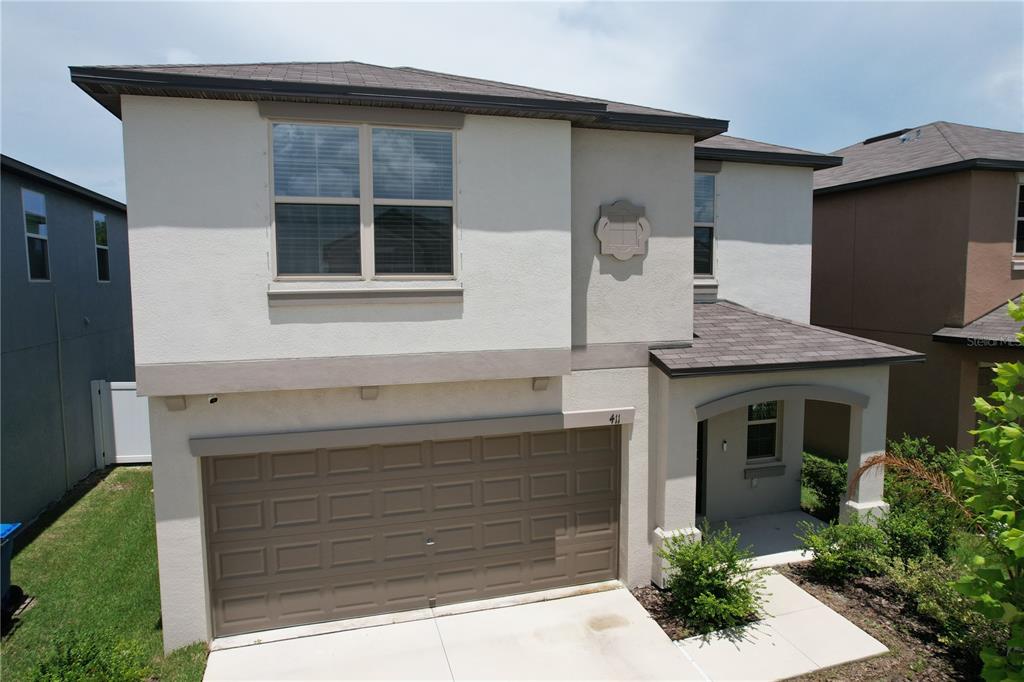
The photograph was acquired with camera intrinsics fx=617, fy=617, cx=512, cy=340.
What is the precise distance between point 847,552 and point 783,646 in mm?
2192

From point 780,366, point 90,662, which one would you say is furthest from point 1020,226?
point 90,662

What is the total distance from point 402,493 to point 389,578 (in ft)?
3.77

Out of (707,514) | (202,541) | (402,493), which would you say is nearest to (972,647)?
(707,514)

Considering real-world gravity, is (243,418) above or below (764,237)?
below

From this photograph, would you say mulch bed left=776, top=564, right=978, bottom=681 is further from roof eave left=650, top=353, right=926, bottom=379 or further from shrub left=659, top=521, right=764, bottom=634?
roof eave left=650, top=353, right=926, bottom=379

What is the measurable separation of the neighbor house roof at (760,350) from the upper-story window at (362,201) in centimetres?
356

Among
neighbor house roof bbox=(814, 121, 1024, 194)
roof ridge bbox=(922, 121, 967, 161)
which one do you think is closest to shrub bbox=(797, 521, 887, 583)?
neighbor house roof bbox=(814, 121, 1024, 194)

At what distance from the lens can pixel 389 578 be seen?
820 cm

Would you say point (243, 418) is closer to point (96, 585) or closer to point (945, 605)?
point (96, 585)

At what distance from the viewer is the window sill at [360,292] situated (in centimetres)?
701

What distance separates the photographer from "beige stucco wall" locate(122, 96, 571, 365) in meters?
6.69

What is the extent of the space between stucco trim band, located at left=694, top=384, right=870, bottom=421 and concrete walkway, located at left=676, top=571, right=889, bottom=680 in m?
2.53

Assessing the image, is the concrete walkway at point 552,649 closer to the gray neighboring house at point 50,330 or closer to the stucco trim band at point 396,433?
the stucco trim band at point 396,433

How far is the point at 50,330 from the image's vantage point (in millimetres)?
12727
